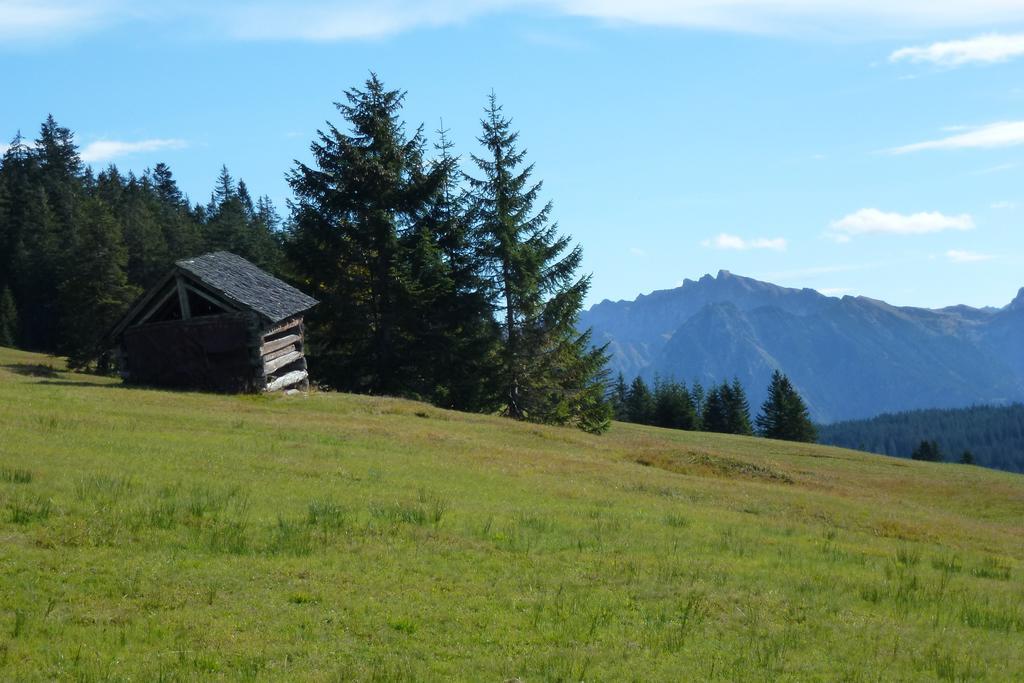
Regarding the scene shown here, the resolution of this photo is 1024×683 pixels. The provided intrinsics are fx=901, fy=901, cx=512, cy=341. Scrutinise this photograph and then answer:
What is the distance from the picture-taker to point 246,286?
37.7 m

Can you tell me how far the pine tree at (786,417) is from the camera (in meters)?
103

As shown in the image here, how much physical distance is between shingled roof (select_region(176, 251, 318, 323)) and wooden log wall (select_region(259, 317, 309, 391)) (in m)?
0.86

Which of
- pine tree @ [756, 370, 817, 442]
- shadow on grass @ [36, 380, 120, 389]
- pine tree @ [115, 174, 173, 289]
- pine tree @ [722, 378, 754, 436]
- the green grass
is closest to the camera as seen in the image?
the green grass

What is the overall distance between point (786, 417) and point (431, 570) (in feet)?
320

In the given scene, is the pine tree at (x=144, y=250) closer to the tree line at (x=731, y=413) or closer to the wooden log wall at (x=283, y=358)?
the tree line at (x=731, y=413)

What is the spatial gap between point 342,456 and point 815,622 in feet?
45.5

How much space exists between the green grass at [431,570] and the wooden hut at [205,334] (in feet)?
31.2

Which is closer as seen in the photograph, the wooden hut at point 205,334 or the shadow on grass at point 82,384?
the shadow on grass at point 82,384

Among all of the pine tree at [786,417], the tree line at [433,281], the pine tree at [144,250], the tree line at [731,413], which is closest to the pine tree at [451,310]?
the tree line at [433,281]

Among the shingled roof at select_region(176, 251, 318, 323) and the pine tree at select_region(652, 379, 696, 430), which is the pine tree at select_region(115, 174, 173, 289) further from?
the pine tree at select_region(652, 379, 696, 430)

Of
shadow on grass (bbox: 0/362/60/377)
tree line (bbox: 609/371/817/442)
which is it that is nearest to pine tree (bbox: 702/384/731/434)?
tree line (bbox: 609/371/817/442)

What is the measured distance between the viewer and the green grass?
9828 mm

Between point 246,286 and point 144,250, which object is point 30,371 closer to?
point 246,286

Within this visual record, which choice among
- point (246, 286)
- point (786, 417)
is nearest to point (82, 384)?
point (246, 286)
